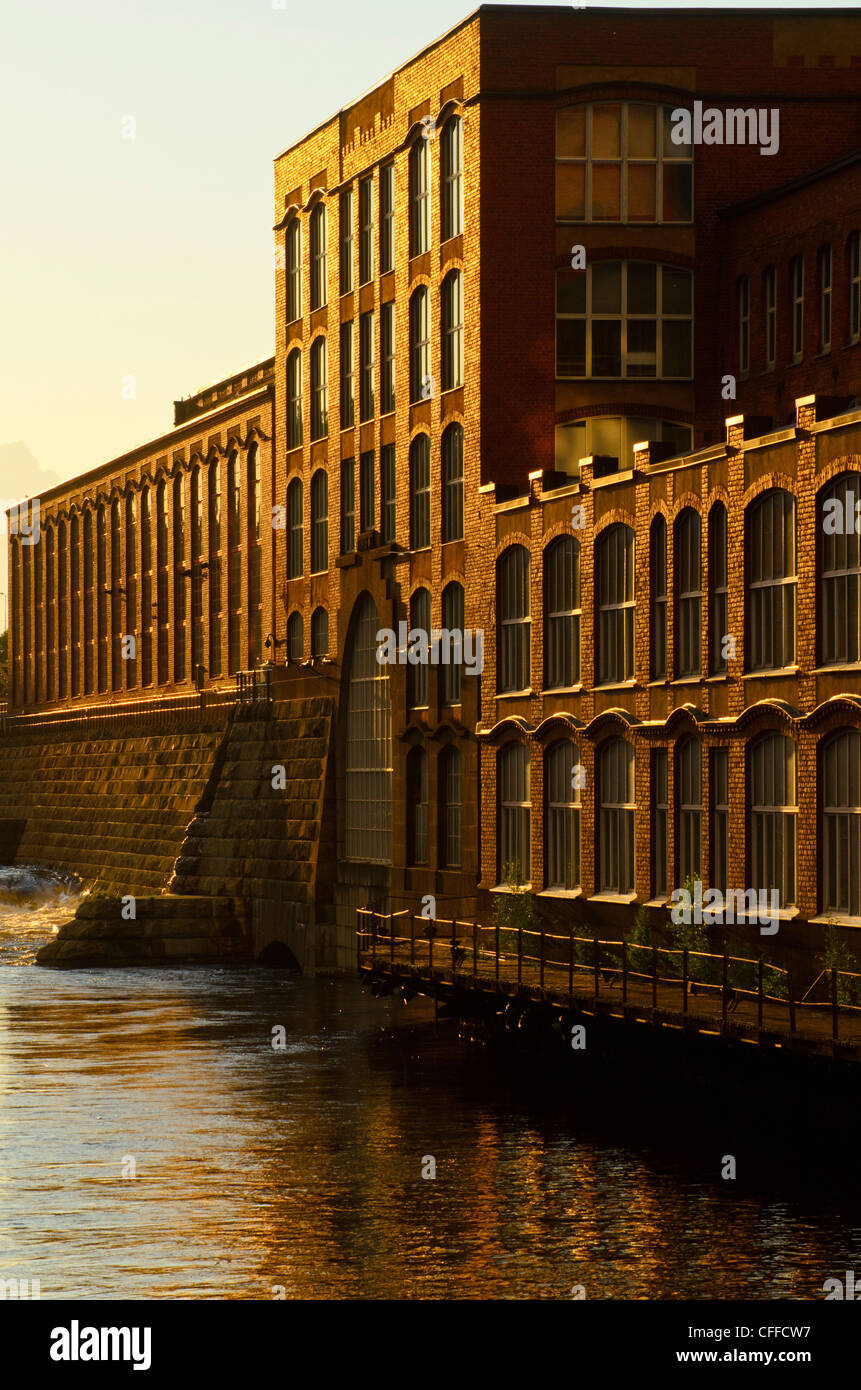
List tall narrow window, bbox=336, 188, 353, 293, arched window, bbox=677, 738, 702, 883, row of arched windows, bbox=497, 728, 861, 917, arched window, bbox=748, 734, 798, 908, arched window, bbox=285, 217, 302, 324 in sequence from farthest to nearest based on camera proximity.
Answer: arched window, bbox=285, 217, 302, 324, tall narrow window, bbox=336, 188, 353, 293, arched window, bbox=677, 738, 702, 883, arched window, bbox=748, 734, 798, 908, row of arched windows, bbox=497, 728, 861, 917

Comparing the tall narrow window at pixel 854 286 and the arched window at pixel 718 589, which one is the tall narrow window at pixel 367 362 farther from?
the arched window at pixel 718 589

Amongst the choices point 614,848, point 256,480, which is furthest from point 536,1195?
point 256,480

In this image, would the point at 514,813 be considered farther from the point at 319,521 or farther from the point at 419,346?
the point at 319,521

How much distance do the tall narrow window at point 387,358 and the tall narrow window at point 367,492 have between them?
1616 millimetres

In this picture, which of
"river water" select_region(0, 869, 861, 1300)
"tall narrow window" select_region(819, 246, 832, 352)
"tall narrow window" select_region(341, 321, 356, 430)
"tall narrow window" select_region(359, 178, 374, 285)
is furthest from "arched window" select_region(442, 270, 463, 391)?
"river water" select_region(0, 869, 861, 1300)

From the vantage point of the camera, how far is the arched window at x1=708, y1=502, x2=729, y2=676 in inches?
1649

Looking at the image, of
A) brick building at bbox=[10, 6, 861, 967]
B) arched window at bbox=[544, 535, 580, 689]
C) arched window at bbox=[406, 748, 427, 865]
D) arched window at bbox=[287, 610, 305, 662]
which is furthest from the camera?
arched window at bbox=[287, 610, 305, 662]

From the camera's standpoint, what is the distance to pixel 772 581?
39875 mm

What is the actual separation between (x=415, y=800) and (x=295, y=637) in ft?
39.6

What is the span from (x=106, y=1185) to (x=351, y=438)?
124ft

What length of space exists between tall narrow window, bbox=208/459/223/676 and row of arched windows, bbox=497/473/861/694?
3993 centimetres

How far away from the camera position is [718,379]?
5606 cm

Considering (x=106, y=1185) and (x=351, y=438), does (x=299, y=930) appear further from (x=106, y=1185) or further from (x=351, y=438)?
(x=106, y=1185)

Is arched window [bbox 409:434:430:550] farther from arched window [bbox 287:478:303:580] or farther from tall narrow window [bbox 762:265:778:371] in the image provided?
tall narrow window [bbox 762:265:778:371]
